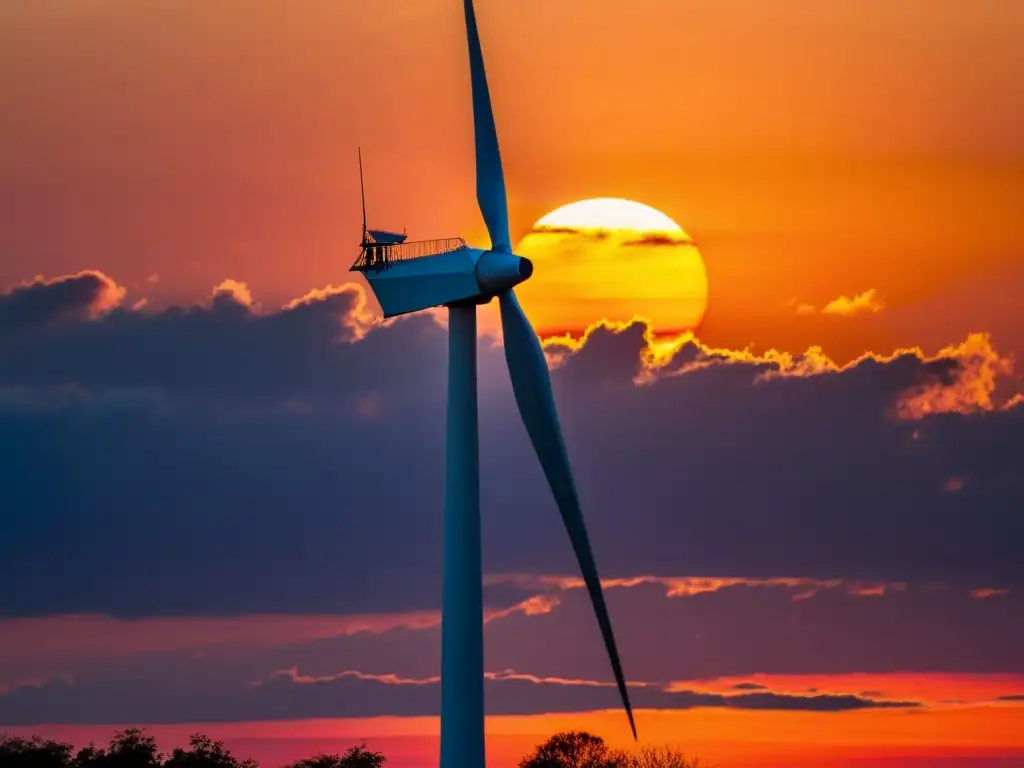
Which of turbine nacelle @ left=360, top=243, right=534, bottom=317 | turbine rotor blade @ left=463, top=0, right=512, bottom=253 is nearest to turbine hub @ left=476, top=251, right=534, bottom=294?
turbine nacelle @ left=360, top=243, right=534, bottom=317

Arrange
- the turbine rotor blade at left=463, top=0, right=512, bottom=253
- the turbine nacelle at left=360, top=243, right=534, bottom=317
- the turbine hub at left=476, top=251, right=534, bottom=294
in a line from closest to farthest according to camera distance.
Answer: the turbine hub at left=476, top=251, right=534, bottom=294 → the turbine nacelle at left=360, top=243, right=534, bottom=317 → the turbine rotor blade at left=463, top=0, right=512, bottom=253

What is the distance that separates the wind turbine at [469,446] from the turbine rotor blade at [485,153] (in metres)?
0.11

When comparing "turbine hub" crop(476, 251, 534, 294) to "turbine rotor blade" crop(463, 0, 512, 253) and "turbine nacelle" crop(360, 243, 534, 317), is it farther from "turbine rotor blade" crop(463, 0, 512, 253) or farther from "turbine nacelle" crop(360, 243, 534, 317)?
"turbine rotor blade" crop(463, 0, 512, 253)

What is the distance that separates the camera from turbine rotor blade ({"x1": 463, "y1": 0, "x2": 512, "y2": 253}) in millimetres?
146375

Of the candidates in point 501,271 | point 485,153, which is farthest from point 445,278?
point 485,153

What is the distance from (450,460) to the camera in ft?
475

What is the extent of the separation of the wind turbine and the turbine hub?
11cm

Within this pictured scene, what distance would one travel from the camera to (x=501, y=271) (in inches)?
5576

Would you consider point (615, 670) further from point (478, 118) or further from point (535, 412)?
point (478, 118)

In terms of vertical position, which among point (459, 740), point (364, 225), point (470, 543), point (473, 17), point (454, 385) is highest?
point (473, 17)

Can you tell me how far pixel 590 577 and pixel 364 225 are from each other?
24.9 m

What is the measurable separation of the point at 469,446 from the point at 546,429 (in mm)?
4581

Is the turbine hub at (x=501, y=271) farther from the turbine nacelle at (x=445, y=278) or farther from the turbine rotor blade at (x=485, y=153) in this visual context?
the turbine rotor blade at (x=485, y=153)

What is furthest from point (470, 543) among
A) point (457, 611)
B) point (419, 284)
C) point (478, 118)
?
point (478, 118)
